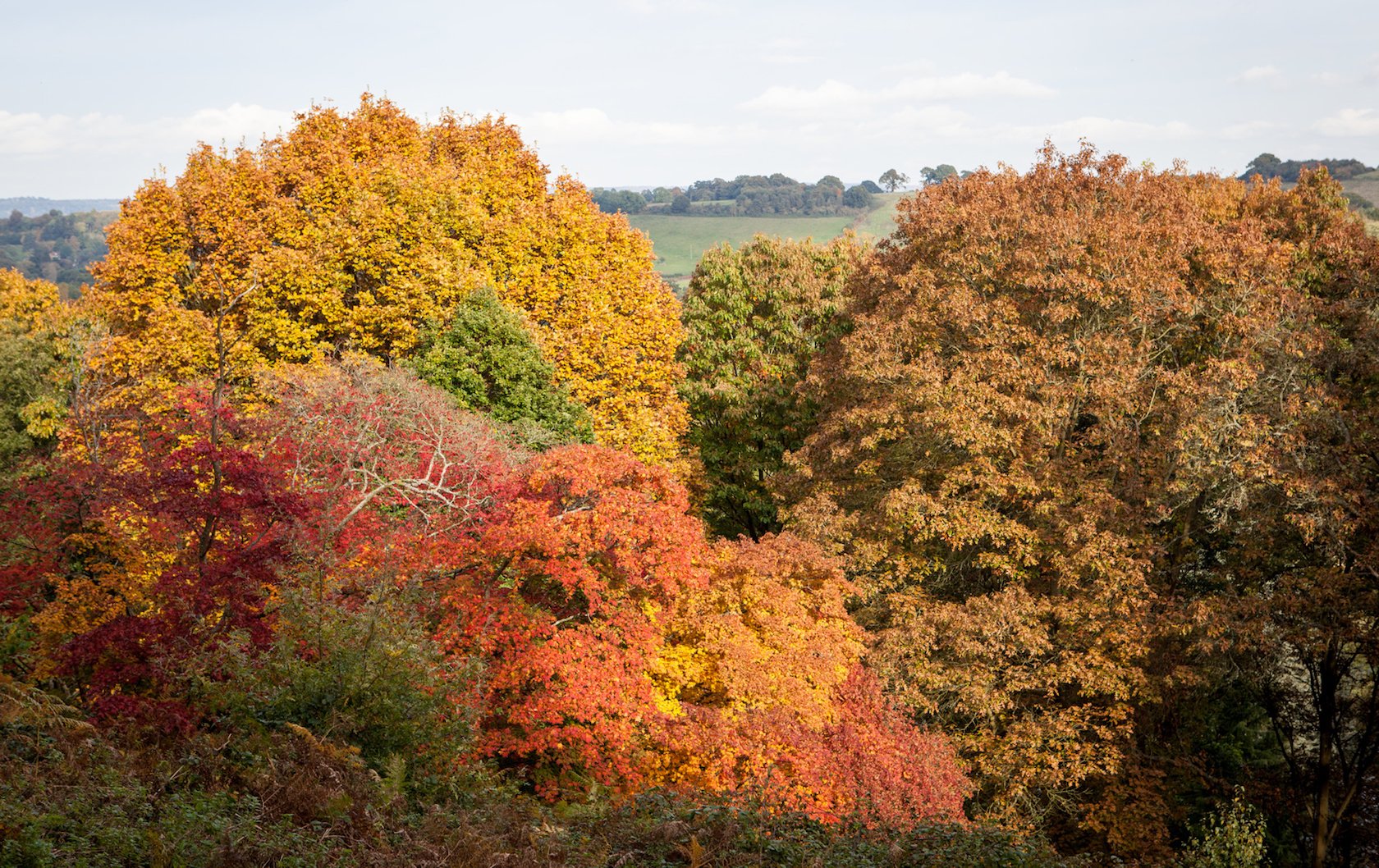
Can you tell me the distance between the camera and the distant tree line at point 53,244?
148 metres

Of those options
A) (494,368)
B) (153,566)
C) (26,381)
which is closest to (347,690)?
(153,566)

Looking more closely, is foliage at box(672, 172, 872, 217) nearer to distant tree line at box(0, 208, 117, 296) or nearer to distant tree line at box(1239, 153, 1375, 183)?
distant tree line at box(1239, 153, 1375, 183)

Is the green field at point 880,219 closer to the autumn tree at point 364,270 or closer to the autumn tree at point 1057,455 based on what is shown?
the autumn tree at point 364,270

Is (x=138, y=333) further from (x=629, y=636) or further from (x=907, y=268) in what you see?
(x=907, y=268)

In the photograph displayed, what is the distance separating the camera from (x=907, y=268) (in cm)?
2553

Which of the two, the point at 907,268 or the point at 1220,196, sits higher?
the point at 1220,196

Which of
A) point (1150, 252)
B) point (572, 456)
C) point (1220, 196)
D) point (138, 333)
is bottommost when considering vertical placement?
point (572, 456)

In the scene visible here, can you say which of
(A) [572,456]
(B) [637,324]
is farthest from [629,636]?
(B) [637,324]

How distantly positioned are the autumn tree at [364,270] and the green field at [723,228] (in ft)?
348

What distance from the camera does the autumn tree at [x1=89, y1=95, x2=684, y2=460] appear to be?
26438 mm

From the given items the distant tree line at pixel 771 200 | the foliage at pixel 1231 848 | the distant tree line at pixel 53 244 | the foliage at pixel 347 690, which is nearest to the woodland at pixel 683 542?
the foliage at pixel 347 690

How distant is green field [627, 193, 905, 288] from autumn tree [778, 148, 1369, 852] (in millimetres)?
115485

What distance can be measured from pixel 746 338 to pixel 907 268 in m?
8.47

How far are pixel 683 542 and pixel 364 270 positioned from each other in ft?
52.2
